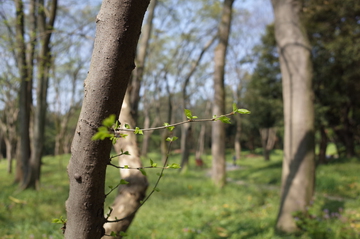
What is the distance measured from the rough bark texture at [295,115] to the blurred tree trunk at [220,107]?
4653 mm

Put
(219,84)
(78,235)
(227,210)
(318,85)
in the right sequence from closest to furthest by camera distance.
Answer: (78,235) → (227,210) → (219,84) → (318,85)

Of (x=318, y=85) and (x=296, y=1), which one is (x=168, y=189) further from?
(x=318, y=85)

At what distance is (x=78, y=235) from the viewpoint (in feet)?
3.49

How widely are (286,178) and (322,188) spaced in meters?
5.75

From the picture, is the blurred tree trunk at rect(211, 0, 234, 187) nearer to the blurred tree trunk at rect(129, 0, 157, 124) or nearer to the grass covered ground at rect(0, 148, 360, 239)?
the grass covered ground at rect(0, 148, 360, 239)

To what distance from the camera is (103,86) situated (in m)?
0.93

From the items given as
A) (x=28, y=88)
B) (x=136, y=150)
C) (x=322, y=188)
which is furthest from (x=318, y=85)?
(x=136, y=150)

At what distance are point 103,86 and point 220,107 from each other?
874cm

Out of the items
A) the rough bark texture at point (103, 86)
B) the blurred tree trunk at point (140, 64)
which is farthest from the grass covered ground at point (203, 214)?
the blurred tree trunk at point (140, 64)

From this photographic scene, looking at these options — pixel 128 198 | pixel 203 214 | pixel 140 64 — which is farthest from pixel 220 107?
pixel 128 198

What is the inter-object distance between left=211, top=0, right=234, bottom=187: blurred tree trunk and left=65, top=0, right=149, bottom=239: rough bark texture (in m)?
8.21

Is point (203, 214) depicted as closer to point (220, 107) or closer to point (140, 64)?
point (140, 64)

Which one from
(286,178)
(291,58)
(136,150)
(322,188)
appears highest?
(291,58)

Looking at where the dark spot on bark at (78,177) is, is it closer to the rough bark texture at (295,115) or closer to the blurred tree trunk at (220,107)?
the rough bark texture at (295,115)
